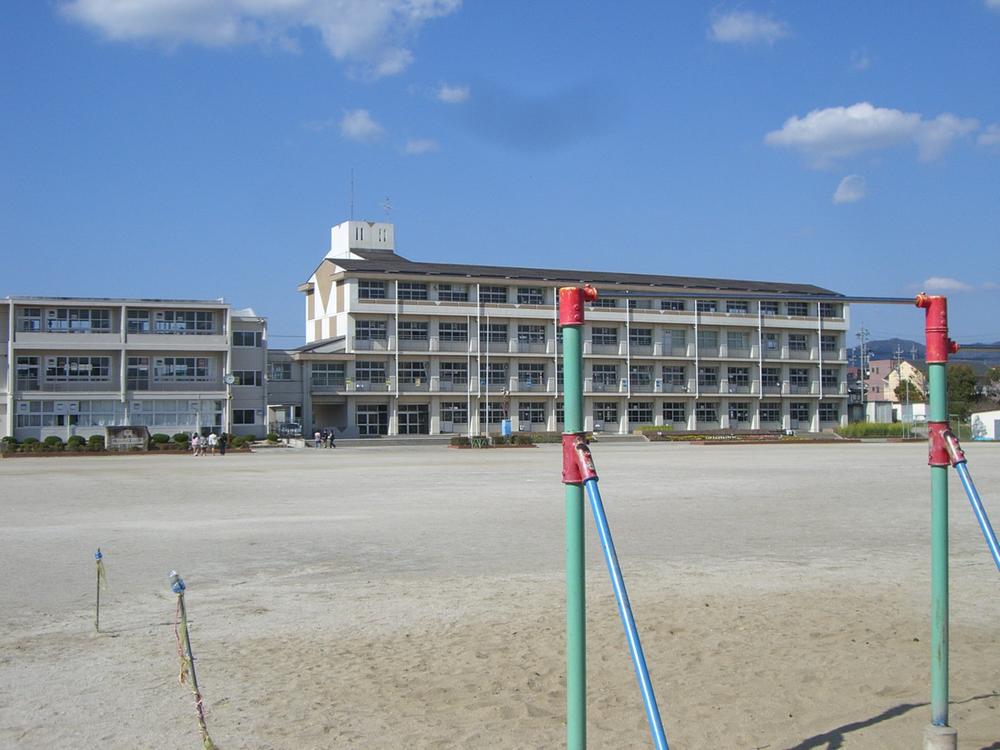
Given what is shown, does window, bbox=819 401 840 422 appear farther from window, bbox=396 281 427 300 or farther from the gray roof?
window, bbox=396 281 427 300

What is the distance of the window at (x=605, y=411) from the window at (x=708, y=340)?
10409mm

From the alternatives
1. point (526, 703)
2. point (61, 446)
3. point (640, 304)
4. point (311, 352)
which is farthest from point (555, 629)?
point (640, 304)

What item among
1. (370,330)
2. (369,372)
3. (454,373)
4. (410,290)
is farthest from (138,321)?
(454,373)

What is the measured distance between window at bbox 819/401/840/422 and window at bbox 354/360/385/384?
144 ft

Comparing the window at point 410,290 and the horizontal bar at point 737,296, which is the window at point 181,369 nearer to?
the window at point 410,290

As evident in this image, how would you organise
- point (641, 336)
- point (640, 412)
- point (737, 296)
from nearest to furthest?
point (737, 296), point (641, 336), point (640, 412)

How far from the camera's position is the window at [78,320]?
66.1m

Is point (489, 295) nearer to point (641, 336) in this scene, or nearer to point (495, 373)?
point (495, 373)

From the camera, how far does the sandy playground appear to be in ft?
20.7

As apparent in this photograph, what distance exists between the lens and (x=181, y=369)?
68938 mm

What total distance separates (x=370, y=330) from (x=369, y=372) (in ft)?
11.6

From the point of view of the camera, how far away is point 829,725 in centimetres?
623

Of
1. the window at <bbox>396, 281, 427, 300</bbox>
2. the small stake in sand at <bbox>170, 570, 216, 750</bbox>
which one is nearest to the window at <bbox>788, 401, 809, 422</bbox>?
the window at <bbox>396, 281, 427, 300</bbox>

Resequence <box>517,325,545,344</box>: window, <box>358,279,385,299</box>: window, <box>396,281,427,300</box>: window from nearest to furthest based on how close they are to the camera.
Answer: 1. <box>358,279,385,299</box>: window
2. <box>396,281,427,300</box>: window
3. <box>517,325,545,344</box>: window
